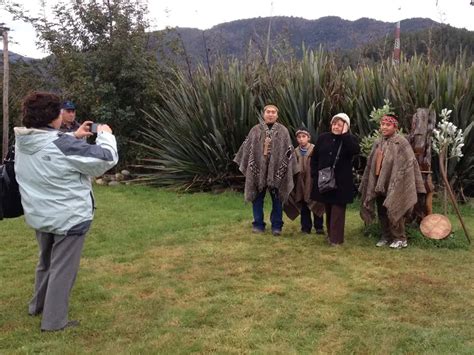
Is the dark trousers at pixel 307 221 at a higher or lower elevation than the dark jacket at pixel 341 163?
lower

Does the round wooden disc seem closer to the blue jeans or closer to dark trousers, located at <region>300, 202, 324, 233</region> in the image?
dark trousers, located at <region>300, 202, 324, 233</region>

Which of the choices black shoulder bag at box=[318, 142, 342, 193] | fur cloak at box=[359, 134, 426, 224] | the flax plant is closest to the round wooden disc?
fur cloak at box=[359, 134, 426, 224]

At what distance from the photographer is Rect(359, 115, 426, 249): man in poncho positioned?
646cm

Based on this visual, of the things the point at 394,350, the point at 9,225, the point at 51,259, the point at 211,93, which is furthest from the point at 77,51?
the point at 394,350

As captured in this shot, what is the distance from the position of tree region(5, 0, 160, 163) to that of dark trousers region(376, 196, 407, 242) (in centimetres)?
671

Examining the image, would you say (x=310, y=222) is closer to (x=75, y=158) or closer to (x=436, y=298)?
(x=436, y=298)

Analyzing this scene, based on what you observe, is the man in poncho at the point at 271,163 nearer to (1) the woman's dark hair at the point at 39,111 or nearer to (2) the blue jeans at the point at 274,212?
(2) the blue jeans at the point at 274,212

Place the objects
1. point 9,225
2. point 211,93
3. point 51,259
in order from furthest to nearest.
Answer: point 211,93 < point 9,225 < point 51,259

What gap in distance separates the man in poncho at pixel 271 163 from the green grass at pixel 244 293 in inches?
20.6

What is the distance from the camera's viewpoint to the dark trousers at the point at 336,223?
672cm

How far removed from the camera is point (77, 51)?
13.1 m

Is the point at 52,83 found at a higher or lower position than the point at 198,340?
higher

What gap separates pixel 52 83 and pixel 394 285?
11133 mm

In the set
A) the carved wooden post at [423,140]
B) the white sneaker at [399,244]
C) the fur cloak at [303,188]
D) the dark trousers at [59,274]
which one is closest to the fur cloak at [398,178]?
the white sneaker at [399,244]
